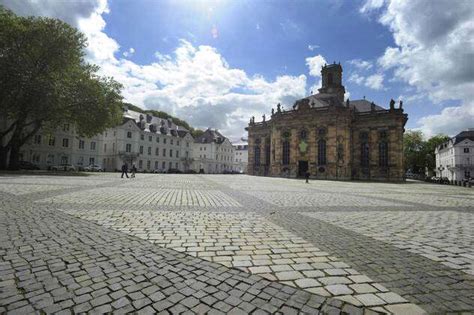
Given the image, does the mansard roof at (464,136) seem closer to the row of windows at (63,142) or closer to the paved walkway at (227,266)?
the paved walkway at (227,266)

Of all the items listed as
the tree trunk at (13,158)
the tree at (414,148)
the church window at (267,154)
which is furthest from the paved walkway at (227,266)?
the tree at (414,148)

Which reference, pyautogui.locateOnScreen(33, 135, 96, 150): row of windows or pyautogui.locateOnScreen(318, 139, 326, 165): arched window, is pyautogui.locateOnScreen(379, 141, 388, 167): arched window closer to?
pyautogui.locateOnScreen(318, 139, 326, 165): arched window

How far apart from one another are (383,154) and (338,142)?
8.34 metres

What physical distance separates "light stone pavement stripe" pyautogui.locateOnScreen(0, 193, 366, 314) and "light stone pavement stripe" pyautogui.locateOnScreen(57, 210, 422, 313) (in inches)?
9.3

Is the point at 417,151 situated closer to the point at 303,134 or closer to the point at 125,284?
the point at 303,134

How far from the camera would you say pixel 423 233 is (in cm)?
539

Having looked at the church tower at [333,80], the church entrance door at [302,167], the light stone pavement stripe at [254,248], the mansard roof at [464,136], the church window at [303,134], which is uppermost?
the church tower at [333,80]

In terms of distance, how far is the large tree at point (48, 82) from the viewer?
2389 cm

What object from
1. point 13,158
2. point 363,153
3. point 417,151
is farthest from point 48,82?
point 417,151

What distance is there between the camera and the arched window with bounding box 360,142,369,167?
145 ft

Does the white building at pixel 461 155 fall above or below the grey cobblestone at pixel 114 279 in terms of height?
above

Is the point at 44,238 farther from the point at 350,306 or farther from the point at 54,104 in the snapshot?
the point at 54,104

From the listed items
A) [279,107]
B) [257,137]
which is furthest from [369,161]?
[257,137]

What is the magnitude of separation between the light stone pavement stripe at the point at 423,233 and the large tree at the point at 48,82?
93.1ft
